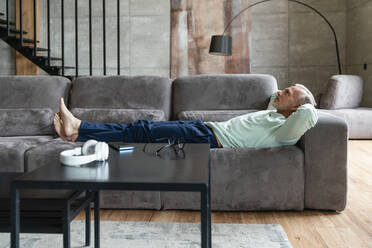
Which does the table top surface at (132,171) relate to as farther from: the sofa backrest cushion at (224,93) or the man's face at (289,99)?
the sofa backrest cushion at (224,93)

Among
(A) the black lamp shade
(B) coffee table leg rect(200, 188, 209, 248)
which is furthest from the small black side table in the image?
(A) the black lamp shade

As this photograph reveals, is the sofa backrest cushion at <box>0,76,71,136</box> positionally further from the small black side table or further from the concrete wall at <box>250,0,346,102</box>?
the concrete wall at <box>250,0,346,102</box>

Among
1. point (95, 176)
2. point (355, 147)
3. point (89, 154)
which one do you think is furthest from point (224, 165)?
point (355, 147)

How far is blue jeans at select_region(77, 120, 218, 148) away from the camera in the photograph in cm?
236

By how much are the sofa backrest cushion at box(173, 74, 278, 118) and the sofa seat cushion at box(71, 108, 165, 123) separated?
0.88 feet

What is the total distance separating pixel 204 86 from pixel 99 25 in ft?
11.8

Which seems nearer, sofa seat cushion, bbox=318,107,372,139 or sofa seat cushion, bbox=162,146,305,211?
sofa seat cushion, bbox=162,146,305,211

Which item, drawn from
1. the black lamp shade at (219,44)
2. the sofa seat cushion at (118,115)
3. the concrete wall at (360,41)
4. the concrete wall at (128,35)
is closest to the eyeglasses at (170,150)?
the sofa seat cushion at (118,115)

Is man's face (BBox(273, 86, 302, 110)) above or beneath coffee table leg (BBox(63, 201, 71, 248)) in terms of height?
above

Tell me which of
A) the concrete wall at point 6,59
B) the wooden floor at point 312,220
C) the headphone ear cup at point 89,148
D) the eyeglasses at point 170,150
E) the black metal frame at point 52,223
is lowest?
the wooden floor at point 312,220

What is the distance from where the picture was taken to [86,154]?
51.8 inches

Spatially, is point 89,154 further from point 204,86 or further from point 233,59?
point 233,59

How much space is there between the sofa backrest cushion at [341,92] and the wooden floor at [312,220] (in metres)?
2.73

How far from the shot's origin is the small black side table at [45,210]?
3.91ft
